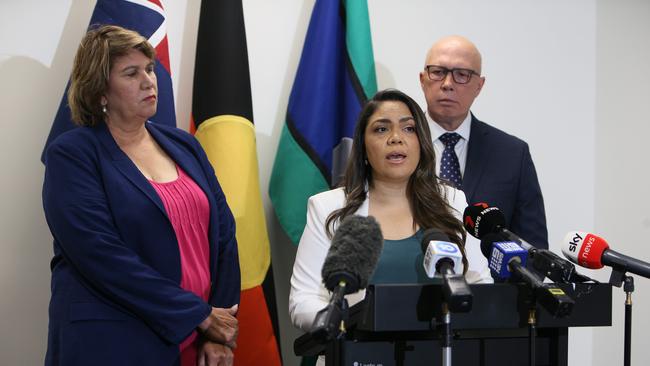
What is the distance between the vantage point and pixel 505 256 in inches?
71.2

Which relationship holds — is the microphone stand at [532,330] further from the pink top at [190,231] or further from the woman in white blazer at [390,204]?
the pink top at [190,231]

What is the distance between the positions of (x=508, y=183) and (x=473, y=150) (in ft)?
0.68

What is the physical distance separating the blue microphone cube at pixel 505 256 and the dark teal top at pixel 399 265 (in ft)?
2.05

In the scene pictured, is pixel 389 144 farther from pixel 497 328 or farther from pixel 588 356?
pixel 588 356

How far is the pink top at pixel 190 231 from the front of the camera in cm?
264

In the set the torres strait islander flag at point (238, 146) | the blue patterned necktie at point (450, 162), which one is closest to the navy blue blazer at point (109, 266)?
the torres strait islander flag at point (238, 146)

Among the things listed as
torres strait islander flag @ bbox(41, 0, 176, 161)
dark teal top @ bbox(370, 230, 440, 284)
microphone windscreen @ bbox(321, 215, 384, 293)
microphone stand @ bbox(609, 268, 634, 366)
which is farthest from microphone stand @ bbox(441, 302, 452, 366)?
torres strait islander flag @ bbox(41, 0, 176, 161)

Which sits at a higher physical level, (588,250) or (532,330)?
(588,250)

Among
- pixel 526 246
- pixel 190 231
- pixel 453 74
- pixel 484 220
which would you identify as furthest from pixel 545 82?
pixel 526 246

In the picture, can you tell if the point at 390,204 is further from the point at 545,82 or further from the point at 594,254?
the point at 545,82

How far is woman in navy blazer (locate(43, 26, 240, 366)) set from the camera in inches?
98.0

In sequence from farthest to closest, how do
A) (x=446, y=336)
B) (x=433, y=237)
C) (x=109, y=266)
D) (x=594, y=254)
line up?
(x=109, y=266) < (x=594, y=254) < (x=433, y=237) < (x=446, y=336)

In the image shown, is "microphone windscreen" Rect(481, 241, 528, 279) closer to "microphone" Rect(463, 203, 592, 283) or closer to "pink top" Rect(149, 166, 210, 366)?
"microphone" Rect(463, 203, 592, 283)

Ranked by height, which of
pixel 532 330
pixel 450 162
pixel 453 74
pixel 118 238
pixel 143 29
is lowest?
pixel 532 330
